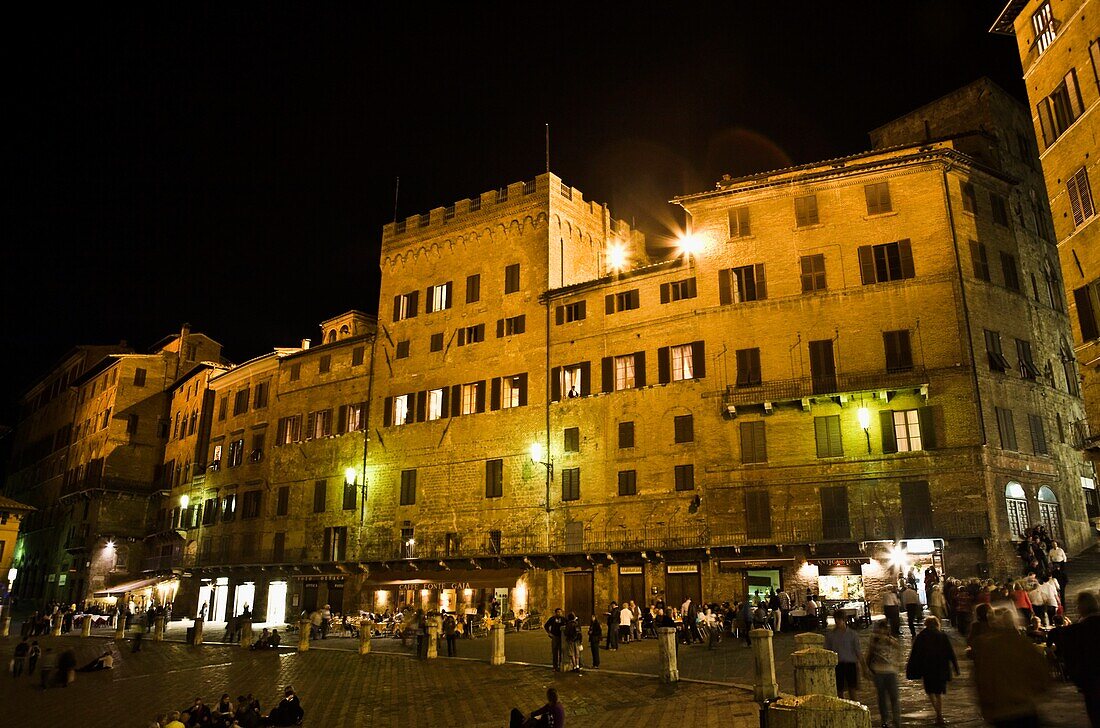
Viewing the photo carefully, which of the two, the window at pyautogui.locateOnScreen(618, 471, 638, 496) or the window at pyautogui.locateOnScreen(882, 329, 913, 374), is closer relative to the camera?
the window at pyautogui.locateOnScreen(882, 329, 913, 374)

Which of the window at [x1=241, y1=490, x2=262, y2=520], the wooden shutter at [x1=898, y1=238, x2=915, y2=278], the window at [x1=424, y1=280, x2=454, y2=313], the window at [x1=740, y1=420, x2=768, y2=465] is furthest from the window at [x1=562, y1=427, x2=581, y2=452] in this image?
the window at [x1=241, y1=490, x2=262, y2=520]

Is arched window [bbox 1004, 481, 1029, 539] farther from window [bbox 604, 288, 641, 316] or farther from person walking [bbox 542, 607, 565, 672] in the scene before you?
person walking [bbox 542, 607, 565, 672]

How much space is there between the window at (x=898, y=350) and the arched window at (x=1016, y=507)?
17.5 feet

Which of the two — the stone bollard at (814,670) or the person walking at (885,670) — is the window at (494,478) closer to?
the person walking at (885,670)

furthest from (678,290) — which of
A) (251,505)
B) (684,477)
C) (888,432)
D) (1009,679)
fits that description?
(251,505)

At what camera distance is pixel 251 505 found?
47344 mm

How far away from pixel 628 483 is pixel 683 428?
3.32 m

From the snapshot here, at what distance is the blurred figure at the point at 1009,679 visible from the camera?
672 cm

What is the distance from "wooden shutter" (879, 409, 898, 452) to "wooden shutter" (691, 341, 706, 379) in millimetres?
6964

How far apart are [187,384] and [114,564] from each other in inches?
525

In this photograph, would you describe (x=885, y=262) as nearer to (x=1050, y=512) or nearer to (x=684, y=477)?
(x=1050, y=512)

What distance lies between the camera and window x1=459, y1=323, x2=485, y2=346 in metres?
40.1

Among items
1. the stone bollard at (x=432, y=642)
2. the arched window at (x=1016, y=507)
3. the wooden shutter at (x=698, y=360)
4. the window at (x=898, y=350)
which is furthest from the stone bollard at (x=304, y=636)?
the arched window at (x=1016, y=507)

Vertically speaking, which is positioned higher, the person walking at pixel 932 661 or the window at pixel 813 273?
the window at pixel 813 273
